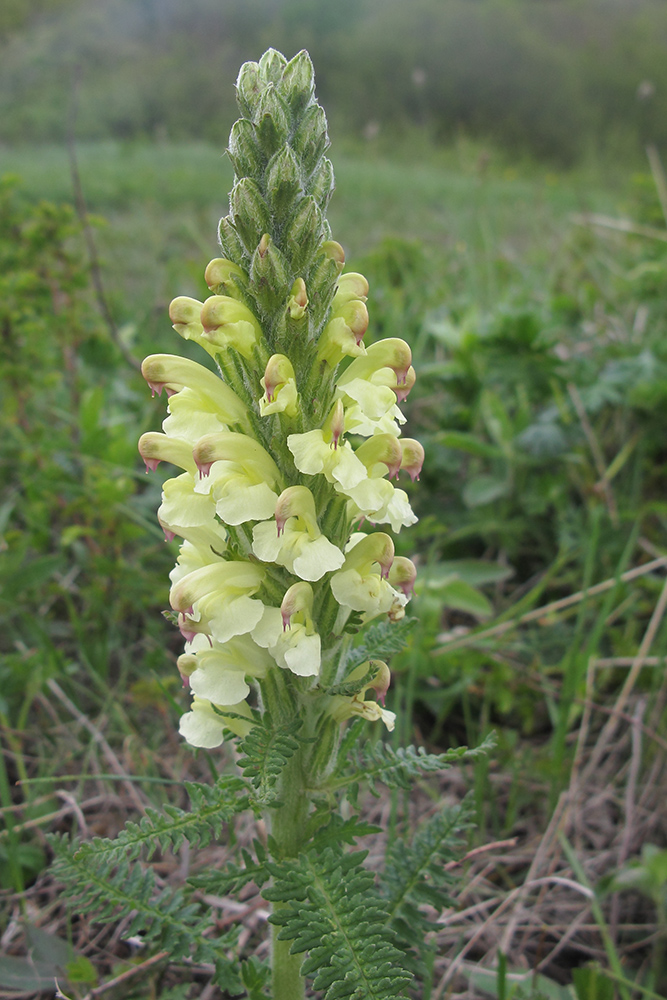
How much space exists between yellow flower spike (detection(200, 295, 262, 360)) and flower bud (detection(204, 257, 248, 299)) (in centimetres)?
3

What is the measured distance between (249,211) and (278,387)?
334 mm

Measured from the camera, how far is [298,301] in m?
Answer: 1.34

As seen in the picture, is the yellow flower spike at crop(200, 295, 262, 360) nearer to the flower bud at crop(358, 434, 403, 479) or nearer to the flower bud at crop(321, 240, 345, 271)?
the flower bud at crop(321, 240, 345, 271)

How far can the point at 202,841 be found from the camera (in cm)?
133

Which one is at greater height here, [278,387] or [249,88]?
[249,88]

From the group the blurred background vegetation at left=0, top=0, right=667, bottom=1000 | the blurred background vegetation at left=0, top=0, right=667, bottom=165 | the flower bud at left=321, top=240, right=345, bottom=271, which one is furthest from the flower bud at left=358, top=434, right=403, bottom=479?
the blurred background vegetation at left=0, top=0, right=667, bottom=165

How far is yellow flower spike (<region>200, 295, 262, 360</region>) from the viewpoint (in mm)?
1350

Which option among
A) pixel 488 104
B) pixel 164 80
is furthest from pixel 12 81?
pixel 488 104

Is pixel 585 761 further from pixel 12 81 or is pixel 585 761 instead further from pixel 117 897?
pixel 12 81

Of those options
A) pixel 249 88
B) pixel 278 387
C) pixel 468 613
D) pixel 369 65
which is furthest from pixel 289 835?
pixel 369 65

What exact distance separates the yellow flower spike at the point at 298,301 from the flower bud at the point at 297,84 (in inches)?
13.8

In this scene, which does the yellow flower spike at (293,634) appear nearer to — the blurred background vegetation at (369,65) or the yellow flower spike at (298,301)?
the yellow flower spike at (298,301)

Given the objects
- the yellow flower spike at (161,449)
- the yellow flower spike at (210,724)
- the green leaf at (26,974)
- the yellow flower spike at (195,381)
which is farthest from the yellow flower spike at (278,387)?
the green leaf at (26,974)

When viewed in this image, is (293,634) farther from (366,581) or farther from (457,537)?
(457,537)
